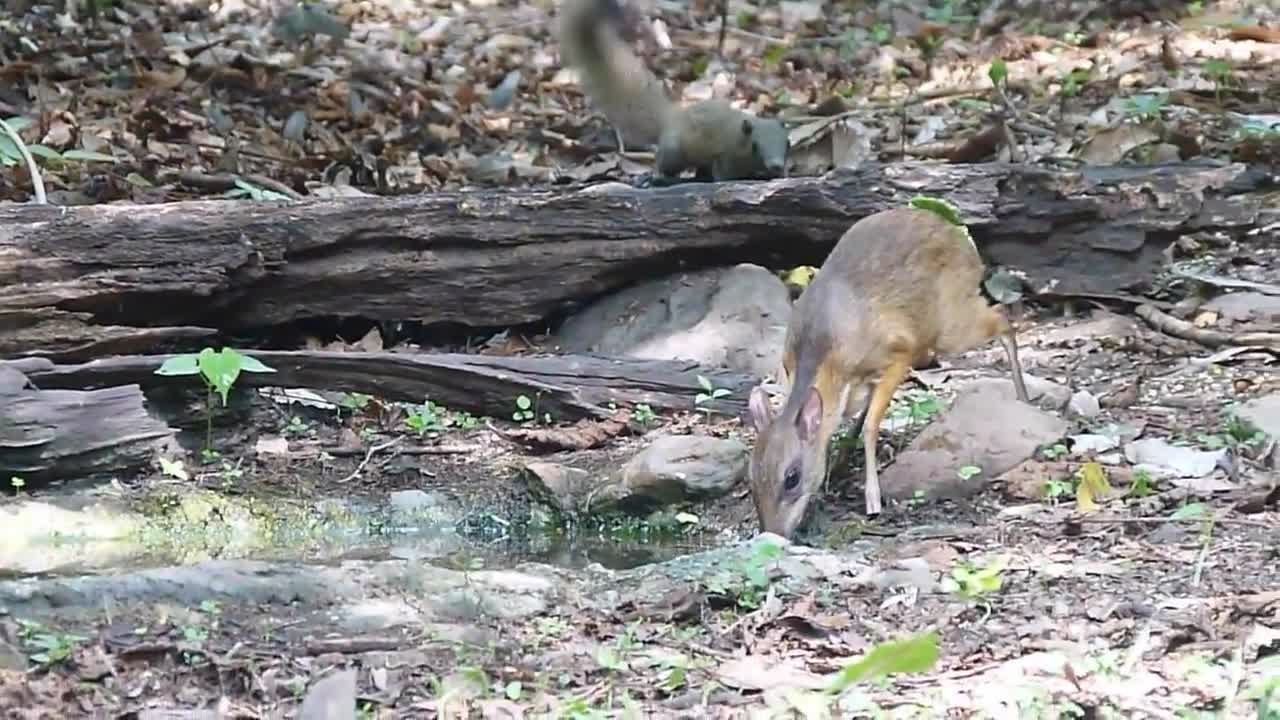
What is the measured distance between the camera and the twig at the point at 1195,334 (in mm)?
7191

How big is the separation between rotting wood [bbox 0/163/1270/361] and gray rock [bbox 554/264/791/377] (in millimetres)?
93

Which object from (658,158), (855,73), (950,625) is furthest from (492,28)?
(950,625)

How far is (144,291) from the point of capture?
6867mm

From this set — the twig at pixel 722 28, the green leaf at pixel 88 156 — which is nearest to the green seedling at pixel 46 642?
the green leaf at pixel 88 156

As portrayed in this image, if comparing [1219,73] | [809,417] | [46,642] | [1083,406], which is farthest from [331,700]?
[1219,73]

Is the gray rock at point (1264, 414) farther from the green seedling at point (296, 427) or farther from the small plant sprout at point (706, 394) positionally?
the green seedling at point (296, 427)

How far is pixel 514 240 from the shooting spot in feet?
24.7

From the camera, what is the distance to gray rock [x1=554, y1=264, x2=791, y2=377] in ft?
24.4

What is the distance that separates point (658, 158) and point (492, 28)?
494 cm

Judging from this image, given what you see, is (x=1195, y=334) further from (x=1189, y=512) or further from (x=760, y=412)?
(x=760, y=412)

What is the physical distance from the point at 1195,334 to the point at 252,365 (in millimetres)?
3812

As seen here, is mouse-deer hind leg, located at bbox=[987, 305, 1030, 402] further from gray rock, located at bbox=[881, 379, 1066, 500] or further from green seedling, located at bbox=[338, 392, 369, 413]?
green seedling, located at bbox=[338, 392, 369, 413]

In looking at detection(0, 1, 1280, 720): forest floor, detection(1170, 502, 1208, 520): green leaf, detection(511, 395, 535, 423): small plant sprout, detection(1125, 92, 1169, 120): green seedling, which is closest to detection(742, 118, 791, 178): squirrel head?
detection(0, 1, 1280, 720): forest floor

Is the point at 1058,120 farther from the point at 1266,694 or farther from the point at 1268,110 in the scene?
the point at 1266,694
